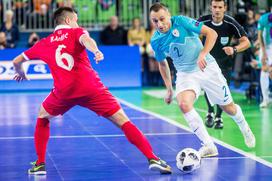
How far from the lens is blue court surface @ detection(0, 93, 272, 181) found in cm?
920

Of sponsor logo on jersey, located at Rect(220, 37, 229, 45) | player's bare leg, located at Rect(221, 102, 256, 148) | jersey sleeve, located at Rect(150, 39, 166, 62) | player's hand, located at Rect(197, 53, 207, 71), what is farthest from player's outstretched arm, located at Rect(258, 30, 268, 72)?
player's hand, located at Rect(197, 53, 207, 71)

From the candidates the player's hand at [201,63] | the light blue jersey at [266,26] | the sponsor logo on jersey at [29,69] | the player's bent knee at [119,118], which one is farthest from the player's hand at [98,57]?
the sponsor logo on jersey at [29,69]

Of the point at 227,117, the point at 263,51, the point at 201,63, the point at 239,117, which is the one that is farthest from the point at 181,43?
the point at 263,51

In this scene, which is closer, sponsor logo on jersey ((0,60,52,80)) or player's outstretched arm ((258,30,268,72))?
player's outstretched arm ((258,30,268,72))

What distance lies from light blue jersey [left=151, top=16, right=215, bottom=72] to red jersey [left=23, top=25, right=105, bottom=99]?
133 centimetres

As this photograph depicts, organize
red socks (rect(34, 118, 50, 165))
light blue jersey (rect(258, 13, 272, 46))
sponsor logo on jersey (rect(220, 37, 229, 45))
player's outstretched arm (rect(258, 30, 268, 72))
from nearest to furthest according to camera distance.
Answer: red socks (rect(34, 118, 50, 165)) → sponsor logo on jersey (rect(220, 37, 229, 45)) → player's outstretched arm (rect(258, 30, 268, 72)) → light blue jersey (rect(258, 13, 272, 46))

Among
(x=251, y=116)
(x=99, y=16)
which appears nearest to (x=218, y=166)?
(x=251, y=116)

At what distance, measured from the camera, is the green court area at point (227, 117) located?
11672 mm

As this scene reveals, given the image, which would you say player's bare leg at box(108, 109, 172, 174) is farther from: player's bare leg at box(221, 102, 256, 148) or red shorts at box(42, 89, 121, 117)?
player's bare leg at box(221, 102, 256, 148)

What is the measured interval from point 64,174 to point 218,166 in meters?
1.93

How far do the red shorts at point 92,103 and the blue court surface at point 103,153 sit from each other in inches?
30.0

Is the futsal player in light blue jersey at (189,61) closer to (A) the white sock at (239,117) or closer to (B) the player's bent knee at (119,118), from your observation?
(A) the white sock at (239,117)

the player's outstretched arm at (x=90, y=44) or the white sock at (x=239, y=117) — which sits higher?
the player's outstretched arm at (x=90, y=44)

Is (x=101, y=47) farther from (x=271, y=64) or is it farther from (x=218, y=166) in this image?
(x=218, y=166)
